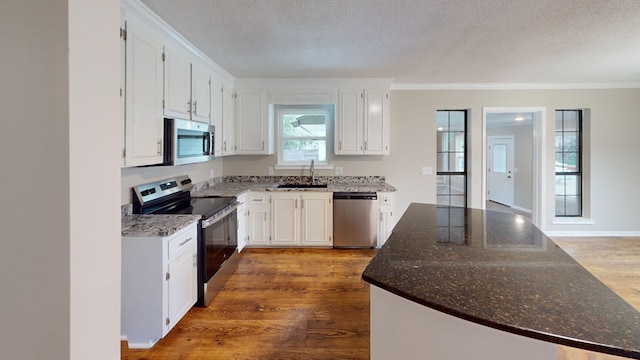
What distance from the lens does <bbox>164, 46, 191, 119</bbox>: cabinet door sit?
2699 millimetres

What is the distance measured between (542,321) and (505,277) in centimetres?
30

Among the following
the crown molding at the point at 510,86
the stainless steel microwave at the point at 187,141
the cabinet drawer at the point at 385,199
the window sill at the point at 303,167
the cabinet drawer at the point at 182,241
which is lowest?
the cabinet drawer at the point at 182,241

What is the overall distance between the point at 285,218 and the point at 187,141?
176cm

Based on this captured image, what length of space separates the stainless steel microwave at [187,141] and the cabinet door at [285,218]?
1117 millimetres

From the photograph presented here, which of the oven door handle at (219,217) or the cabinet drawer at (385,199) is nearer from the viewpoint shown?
the oven door handle at (219,217)

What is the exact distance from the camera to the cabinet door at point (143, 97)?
2186 mm

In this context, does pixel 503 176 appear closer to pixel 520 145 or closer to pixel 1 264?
pixel 520 145

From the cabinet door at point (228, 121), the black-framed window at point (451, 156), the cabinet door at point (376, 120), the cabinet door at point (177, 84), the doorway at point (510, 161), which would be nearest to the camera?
the cabinet door at point (177, 84)

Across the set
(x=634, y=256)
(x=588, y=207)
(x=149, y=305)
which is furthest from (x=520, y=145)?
(x=149, y=305)

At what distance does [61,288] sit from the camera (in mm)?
733

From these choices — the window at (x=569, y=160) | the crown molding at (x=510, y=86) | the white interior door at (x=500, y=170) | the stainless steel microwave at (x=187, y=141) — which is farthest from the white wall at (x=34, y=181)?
the white interior door at (x=500, y=170)

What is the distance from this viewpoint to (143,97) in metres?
2.34

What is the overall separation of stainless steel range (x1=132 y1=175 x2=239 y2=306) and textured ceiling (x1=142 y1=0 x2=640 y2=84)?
1.44 meters

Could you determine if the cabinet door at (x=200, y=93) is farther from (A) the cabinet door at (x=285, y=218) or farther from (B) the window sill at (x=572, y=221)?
(B) the window sill at (x=572, y=221)
